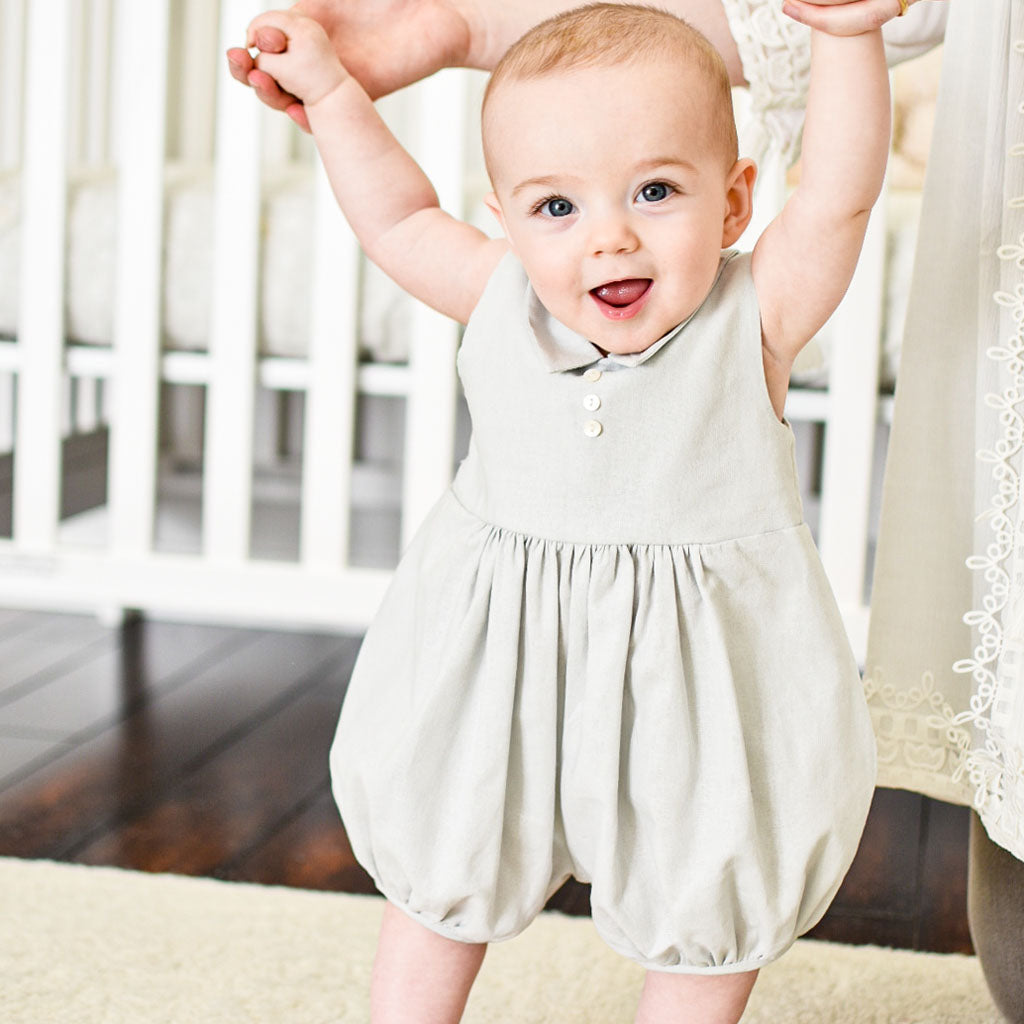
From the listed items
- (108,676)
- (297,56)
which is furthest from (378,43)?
(108,676)

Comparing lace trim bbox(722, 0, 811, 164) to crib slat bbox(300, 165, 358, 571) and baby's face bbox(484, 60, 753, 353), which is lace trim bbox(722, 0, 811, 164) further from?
crib slat bbox(300, 165, 358, 571)

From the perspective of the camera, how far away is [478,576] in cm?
67

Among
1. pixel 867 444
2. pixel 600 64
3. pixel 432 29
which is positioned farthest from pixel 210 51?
pixel 600 64

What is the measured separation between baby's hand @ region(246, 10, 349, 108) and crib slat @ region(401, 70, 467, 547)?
744mm

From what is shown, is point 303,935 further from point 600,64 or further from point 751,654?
point 600,64

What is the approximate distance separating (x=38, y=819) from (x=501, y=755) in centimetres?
69

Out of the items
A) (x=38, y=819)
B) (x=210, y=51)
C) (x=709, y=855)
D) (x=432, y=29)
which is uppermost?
(x=210, y=51)

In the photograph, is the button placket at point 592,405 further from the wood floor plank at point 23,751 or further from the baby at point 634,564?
the wood floor plank at point 23,751

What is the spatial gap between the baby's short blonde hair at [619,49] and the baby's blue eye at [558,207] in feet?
0.18

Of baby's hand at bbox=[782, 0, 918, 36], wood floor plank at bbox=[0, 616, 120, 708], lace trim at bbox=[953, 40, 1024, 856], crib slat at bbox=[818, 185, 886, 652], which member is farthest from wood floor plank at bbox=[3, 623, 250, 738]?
baby's hand at bbox=[782, 0, 918, 36]

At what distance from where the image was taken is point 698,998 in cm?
68

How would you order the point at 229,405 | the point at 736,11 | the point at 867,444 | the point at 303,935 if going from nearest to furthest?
the point at 736,11, the point at 303,935, the point at 867,444, the point at 229,405

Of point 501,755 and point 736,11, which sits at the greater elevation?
point 736,11

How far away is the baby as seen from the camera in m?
0.61
